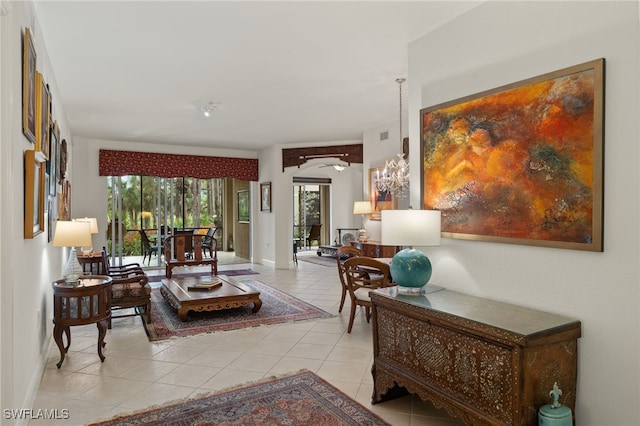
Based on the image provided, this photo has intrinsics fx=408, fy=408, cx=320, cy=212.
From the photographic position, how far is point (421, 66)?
333cm

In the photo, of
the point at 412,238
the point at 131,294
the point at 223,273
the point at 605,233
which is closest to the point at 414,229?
the point at 412,238

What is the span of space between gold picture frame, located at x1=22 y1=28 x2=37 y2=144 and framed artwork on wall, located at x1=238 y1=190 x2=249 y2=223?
25.1 feet

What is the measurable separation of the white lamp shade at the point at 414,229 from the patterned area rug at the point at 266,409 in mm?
1121

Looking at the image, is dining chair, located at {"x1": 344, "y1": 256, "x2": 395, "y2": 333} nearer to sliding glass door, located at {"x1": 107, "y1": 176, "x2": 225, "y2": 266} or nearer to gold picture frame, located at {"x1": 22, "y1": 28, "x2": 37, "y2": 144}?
gold picture frame, located at {"x1": 22, "y1": 28, "x2": 37, "y2": 144}

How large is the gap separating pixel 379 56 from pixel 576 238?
7.93 ft

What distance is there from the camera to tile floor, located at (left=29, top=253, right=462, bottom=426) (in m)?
2.73

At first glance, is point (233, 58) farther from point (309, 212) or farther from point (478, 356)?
point (309, 212)

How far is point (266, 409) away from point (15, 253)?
1752 mm

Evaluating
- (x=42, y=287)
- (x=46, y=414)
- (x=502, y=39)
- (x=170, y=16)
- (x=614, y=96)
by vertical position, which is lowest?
(x=46, y=414)

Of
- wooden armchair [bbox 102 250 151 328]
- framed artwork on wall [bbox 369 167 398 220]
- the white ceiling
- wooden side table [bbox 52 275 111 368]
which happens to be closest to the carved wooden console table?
the white ceiling

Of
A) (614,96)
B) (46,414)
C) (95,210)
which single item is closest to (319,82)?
(614,96)

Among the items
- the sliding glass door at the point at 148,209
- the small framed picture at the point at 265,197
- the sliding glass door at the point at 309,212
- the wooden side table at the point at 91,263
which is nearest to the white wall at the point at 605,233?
the wooden side table at the point at 91,263

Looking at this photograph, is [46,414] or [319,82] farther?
[319,82]

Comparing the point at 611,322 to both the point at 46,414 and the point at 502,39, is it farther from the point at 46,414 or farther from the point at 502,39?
the point at 46,414
